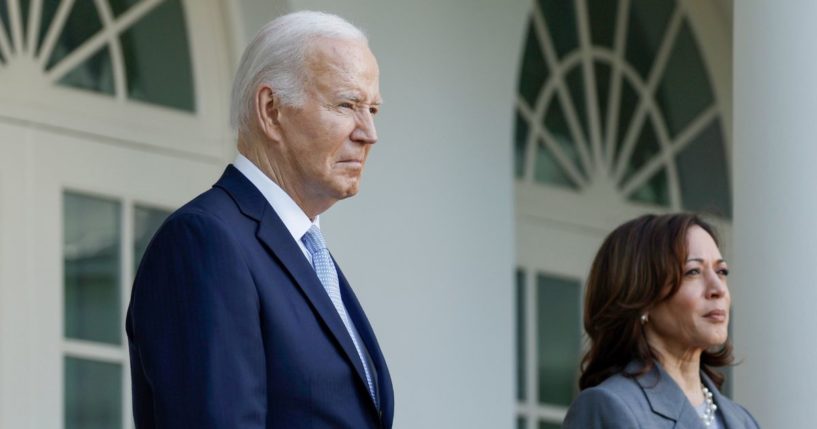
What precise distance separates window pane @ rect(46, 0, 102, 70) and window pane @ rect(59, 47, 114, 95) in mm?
64

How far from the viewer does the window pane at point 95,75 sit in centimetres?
597

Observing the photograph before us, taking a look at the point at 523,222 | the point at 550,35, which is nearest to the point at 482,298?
the point at 523,222

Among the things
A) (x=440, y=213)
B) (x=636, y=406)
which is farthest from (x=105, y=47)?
(x=636, y=406)

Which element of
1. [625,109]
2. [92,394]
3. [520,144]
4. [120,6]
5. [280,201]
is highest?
[120,6]

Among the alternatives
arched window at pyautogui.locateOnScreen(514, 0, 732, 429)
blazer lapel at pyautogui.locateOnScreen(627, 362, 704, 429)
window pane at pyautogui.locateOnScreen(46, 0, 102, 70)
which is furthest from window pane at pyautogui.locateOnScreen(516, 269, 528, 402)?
blazer lapel at pyautogui.locateOnScreen(627, 362, 704, 429)

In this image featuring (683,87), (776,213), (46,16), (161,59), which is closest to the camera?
(776,213)

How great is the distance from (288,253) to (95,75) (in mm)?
3149

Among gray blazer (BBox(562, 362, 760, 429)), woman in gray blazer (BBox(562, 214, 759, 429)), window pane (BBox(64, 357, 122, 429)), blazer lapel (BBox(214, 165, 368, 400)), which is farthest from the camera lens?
window pane (BBox(64, 357, 122, 429))

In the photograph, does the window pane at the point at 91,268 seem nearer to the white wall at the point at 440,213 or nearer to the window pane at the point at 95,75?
the window pane at the point at 95,75

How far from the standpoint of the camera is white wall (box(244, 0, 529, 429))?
6.30 metres

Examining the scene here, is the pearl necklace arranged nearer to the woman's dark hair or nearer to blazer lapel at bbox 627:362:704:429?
blazer lapel at bbox 627:362:704:429

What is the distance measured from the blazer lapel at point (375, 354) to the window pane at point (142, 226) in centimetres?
290

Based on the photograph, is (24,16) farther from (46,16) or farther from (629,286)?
(629,286)

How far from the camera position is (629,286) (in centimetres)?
381
